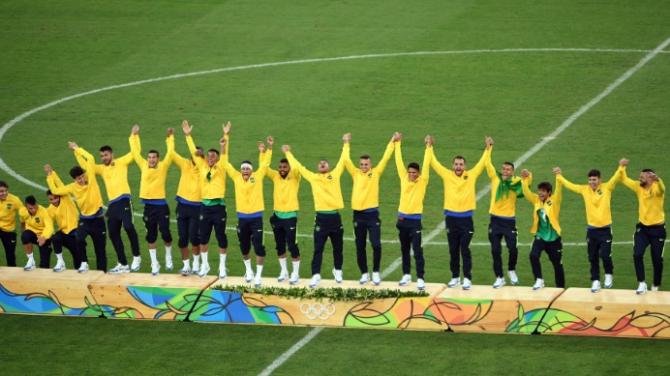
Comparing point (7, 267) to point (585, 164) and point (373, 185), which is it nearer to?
point (373, 185)

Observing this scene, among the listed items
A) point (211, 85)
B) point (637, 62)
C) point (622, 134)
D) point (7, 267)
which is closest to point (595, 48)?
point (637, 62)

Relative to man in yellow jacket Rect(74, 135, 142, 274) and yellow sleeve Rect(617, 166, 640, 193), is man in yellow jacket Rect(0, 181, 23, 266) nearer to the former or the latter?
man in yellow jacket Rect(74, 135, 142, 274)

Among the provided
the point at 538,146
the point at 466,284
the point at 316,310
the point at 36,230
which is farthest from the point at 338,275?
the point at 538,146

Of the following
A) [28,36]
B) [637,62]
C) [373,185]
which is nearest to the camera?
[373,185]

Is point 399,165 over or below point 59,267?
over

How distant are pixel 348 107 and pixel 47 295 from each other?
11828mm

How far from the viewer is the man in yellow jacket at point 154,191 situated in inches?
961

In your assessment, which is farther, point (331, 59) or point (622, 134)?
point (331, 59)

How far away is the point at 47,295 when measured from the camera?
77.2 ft

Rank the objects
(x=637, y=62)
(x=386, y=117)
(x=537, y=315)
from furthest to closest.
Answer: (x=637, y=62)
(x=386, y=117)
(x=537, y=315)

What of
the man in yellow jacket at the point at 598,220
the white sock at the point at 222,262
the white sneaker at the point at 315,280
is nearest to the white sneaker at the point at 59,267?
the white sock at the point at 222,262

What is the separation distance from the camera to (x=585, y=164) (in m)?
29.8

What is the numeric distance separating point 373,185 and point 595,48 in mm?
14411

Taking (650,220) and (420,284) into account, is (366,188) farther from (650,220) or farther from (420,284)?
(650,220)
